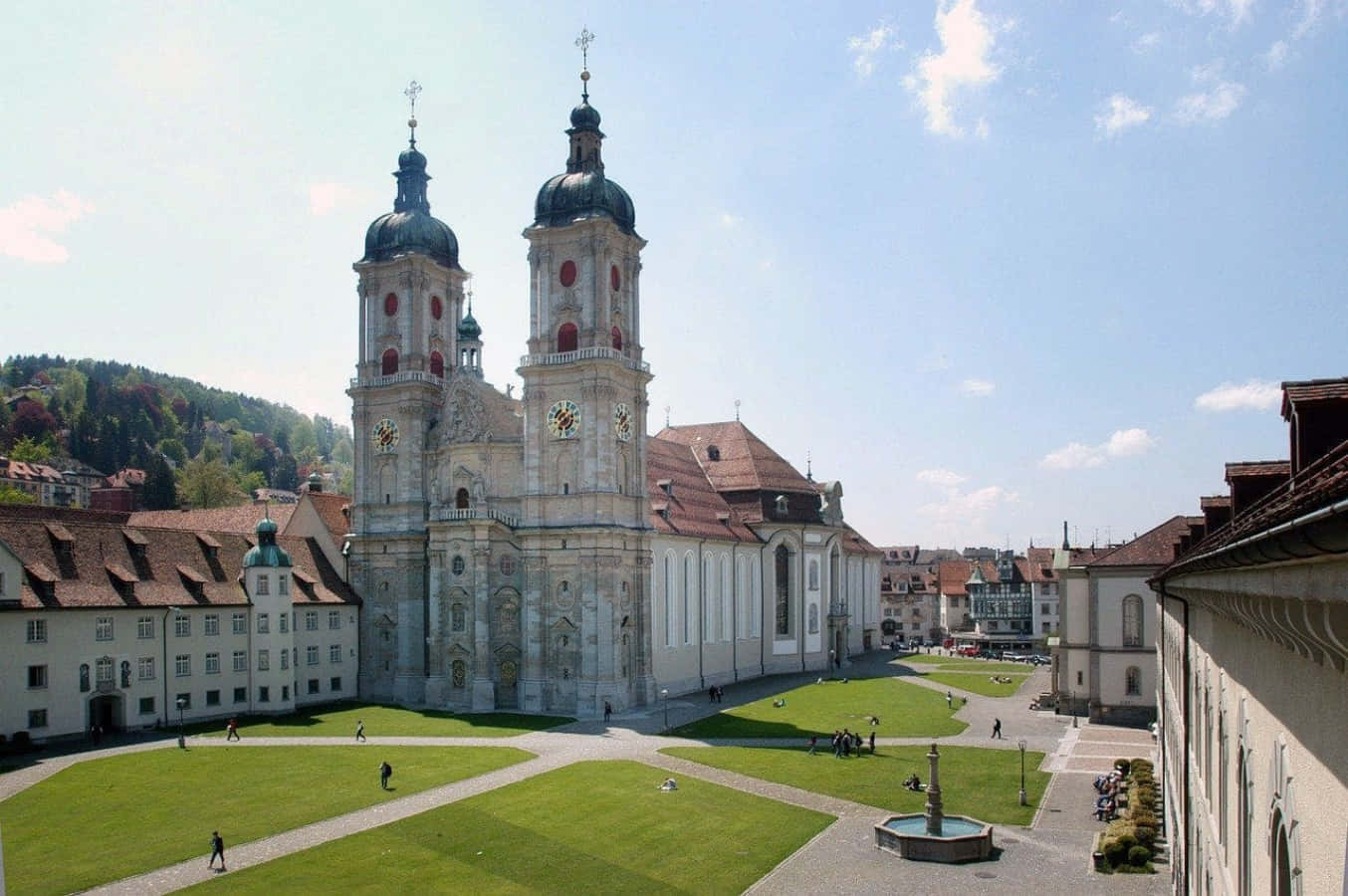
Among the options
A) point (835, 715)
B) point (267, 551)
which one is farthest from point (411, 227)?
point (835, 715)

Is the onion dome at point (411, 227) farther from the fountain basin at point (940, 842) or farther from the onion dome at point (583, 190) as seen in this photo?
the fountain basin at point (940, 842)

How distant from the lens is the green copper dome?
74.5m

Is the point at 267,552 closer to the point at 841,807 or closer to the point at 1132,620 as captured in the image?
the point at 841,807

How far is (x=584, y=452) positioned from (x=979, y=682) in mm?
35115

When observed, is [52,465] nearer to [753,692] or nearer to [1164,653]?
[753,692]

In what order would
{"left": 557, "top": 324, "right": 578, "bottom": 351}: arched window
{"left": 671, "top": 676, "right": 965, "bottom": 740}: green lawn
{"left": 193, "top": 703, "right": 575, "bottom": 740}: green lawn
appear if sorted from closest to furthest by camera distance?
{"left": 193, "top": 703, "right": 575, "bottom": 740}: green lawn < {"left": 671, "top": 676, "right": 965, "bottom": 740}: green lawn < {"left": 557, "top": 324, "right": 578, "bottom": 351}: arched window

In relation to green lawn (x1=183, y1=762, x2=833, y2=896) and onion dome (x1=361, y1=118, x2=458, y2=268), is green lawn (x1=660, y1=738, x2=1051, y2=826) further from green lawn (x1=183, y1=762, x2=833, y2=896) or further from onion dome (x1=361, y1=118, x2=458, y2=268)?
onion dome (x1=361, y1=118, x2=458, y2=268)

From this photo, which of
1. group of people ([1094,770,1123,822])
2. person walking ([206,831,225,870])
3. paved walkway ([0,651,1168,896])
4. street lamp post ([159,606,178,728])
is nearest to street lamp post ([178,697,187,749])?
paved walkway ([0,651,1168,896])

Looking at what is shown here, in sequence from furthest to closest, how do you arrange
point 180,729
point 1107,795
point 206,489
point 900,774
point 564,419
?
1. point 206,489
2. point 564,419
3. point 180,729
4. point 900,774
5. point 1107,795

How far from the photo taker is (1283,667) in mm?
8789

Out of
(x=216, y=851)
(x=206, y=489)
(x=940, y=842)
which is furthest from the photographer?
(x=206, y=489)

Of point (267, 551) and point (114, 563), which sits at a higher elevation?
point (267, 551)

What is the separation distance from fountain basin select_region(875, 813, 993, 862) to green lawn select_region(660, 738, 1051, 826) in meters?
3.44

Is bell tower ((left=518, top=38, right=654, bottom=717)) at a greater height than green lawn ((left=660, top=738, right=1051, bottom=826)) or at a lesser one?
greater
